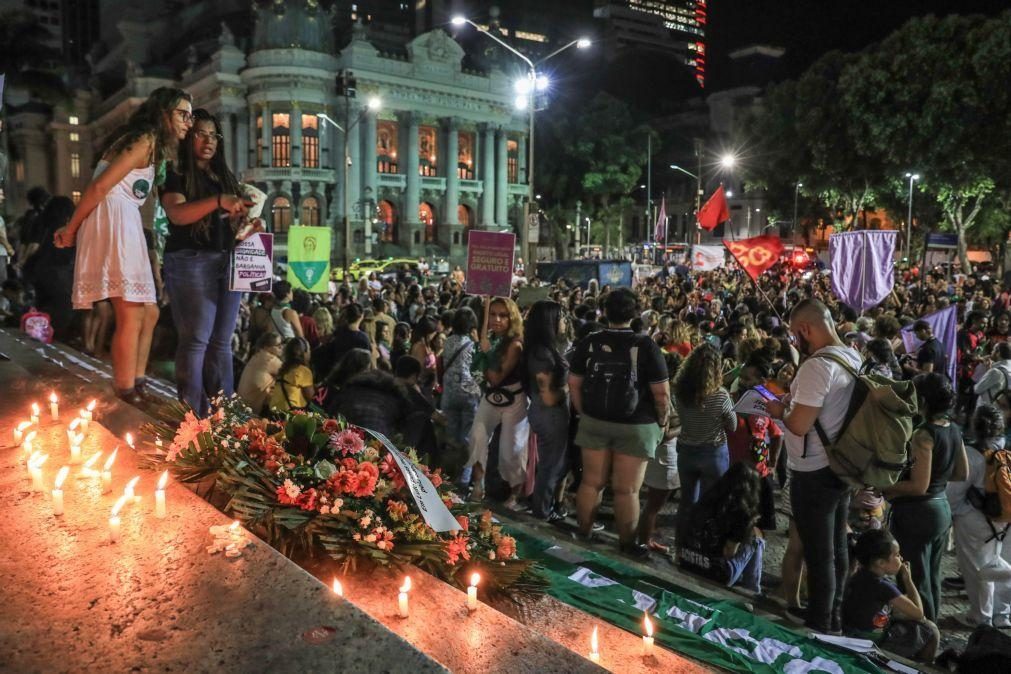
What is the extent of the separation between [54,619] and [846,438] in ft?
13.1

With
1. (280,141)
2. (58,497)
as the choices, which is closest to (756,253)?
(58,497)

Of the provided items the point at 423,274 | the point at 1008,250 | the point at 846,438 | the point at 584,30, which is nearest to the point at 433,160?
the point at 423,274

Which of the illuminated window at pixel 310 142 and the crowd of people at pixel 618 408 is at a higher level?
the illuminated window at pixel 310 142

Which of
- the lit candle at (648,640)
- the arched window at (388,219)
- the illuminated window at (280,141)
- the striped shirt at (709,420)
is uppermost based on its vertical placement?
the illuminated window at (280,141)

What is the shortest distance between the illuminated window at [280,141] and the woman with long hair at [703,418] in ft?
179

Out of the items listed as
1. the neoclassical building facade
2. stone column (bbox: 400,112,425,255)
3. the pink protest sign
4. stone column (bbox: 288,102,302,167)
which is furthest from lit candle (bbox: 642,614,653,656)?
stone column (bbox: 400,112,425,255)

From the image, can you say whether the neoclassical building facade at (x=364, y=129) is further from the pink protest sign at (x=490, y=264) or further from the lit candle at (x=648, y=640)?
the lit candle at (x=648, y=640)

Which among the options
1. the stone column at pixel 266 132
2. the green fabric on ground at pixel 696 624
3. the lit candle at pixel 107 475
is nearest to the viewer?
the lit candle at pixel 107 475

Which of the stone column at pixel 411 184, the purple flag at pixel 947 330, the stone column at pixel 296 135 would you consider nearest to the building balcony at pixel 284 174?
the stone column at pixel 296 135

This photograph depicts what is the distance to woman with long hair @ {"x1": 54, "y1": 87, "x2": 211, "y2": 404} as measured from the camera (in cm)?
429

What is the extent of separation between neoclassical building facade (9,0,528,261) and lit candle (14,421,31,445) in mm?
47520

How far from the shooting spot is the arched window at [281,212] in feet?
187

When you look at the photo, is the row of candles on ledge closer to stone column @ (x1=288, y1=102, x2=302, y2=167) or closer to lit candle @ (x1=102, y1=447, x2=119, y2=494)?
lit candle @ (x1=102, y1=447, x2=119, y2=494)

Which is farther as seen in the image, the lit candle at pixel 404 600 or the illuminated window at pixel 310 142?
the illuminated window at pixel 310 142
